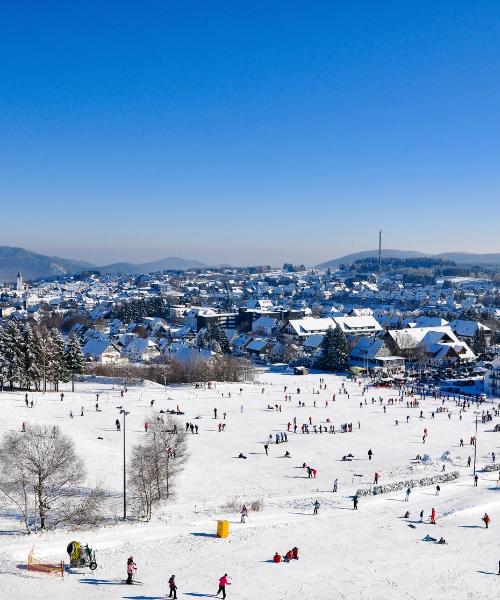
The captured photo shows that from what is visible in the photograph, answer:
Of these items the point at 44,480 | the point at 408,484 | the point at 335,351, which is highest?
the point at 44,480

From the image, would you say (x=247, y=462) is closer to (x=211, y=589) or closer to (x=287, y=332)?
(x=211, y=589)

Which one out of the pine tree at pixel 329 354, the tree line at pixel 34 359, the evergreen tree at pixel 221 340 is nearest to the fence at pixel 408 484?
the tree line at pixel 34 359

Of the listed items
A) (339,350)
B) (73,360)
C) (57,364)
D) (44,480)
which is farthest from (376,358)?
(44,480)

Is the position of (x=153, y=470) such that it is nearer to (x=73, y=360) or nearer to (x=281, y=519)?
(x=281, y=519)

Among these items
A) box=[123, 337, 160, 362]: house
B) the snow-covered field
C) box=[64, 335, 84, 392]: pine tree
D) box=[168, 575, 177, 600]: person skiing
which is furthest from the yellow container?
box=[123, 337, 160, 362]: house

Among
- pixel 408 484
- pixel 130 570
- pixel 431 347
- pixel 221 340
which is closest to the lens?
pixel 130 570
